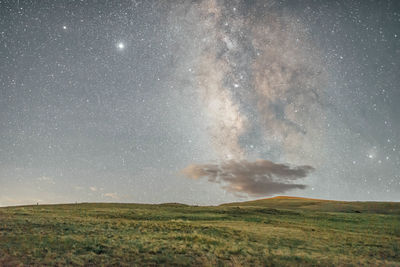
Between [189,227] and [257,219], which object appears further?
[257,219]

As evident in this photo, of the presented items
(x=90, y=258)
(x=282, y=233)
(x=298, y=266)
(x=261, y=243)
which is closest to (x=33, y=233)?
(x=90, y=258)

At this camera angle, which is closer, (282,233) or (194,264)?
(194,264)

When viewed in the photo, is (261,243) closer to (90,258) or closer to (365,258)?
(365,258)

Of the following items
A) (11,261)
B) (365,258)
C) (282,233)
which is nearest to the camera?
(11,261)

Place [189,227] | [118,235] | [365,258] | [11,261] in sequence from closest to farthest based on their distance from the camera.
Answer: [11,261]
[365,258]
[118,235]
[189,227]

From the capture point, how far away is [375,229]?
31.4 metres

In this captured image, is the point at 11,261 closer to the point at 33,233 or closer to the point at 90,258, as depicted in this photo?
the point at 90,258

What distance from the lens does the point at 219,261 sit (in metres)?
16.1

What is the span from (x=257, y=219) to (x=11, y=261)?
29965 millimetres

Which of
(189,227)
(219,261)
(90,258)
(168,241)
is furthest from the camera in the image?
(189,227)

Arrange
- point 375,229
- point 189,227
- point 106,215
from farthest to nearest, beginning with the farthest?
point 106,215 < point 375,229 < point 189,227

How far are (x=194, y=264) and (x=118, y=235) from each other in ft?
30.2

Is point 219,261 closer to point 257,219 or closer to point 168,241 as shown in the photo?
point 168,241

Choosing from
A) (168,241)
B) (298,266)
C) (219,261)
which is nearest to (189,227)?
(168,241)
